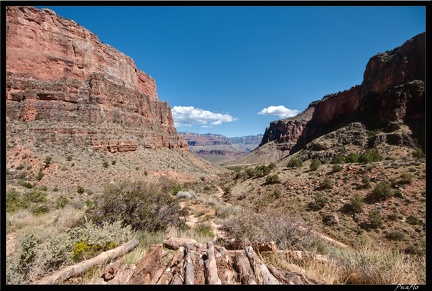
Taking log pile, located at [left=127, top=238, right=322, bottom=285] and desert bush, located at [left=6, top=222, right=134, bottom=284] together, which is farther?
desert bush, located at [left=6, top=222, right=134, bottom=284]

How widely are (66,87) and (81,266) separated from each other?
4283cm

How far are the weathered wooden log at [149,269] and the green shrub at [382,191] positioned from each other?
17.0 meters

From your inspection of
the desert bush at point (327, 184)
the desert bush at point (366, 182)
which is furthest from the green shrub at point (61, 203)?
the desert bush at point (366, 182)

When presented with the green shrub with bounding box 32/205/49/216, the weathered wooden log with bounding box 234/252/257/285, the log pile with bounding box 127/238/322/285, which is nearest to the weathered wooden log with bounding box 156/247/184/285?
the log pile with bounding box 127/238/322/285

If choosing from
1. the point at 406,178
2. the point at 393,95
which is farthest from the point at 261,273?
the point at 393,95

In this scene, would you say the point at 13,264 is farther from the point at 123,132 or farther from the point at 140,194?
the point at 123,132

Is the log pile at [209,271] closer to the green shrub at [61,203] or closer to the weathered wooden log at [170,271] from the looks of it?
the weathered wooden log at [170,271]

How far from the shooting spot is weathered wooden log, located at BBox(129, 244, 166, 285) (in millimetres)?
2844

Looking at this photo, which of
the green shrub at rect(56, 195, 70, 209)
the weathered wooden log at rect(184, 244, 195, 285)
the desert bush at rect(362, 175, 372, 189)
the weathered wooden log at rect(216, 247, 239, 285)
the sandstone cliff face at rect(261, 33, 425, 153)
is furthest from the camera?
the sandstone cliff face at rect(261, 33, 425, 153)

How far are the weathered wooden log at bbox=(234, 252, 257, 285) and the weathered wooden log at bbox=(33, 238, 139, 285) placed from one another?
2.08 metres

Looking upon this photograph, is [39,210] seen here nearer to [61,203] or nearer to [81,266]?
[61,203]

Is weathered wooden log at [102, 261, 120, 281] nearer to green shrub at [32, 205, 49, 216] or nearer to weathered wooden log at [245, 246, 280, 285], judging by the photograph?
weathered wooden log at [245, 246, 280, 285]

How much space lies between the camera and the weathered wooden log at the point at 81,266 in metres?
2.71

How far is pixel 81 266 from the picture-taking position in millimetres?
3047
